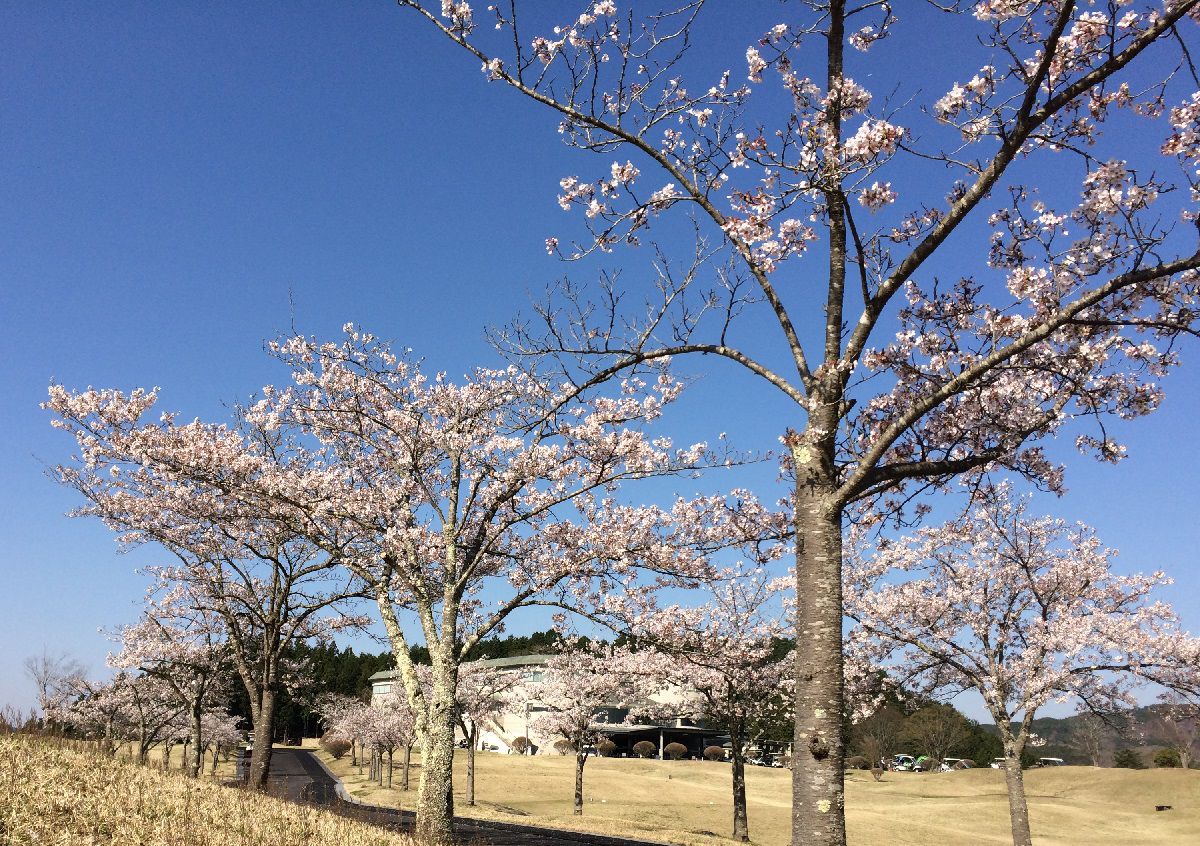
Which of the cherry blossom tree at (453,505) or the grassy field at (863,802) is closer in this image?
the cherry blossom tree at (453,505)

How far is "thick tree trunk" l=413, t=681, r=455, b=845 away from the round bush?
2879 inches

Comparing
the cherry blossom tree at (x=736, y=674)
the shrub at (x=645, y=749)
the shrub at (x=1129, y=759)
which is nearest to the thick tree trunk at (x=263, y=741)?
the cherry blossom tree at (x=736, y=674)

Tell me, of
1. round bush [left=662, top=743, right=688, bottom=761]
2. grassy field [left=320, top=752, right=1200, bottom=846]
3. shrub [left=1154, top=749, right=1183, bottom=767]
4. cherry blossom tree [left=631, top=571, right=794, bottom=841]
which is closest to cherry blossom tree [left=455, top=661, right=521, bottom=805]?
grassy field [left=320, top=752, right=1200, bottom=846]

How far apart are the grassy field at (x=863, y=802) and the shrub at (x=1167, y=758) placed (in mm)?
9636

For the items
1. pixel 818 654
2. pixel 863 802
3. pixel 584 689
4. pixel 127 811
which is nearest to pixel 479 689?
pixel 584 689

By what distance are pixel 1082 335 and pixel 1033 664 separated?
58.3ft

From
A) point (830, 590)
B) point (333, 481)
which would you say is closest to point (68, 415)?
point (333, 481)

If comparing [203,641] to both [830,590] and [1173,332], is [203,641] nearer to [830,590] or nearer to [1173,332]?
[830,590]

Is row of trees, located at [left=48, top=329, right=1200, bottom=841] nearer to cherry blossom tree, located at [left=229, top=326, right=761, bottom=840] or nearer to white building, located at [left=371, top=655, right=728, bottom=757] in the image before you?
cherry blossom tree, located at [left=229, top=326, right=761, bottom=840]

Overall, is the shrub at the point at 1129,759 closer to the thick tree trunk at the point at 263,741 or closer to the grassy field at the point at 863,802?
the grassy field at the point at 863,802

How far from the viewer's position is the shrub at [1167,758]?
201ft

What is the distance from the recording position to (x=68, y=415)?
15.4m

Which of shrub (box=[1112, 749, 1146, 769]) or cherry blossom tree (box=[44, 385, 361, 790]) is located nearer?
cherry blossom tree (box=[44, 385, 361, 790])

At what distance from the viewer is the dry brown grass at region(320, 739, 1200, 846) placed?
3550 centimetres
